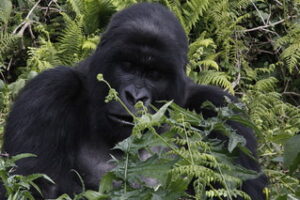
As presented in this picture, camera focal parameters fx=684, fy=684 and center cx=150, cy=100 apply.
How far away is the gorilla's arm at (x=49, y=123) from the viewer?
3893 mm

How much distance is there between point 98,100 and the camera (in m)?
3.96

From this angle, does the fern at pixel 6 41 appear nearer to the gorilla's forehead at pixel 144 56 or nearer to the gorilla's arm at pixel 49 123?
the gorilla's arm at pixel 49 123

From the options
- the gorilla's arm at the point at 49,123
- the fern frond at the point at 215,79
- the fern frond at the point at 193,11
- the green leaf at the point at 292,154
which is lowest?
the fern frond at the point at 215,79

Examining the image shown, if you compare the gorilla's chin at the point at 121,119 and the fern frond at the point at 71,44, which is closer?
the gorilla's chin at the point at 121,119

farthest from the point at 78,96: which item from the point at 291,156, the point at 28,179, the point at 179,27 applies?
the point at 291,156

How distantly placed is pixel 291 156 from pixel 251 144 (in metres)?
2.03

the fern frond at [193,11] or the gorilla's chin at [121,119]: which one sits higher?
the gorilla's chin at [121,119]

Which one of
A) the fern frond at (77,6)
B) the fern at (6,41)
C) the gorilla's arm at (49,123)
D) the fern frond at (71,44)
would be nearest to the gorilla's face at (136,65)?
the gorilla's arm at (49,123)

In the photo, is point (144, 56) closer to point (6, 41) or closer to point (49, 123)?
point (49, 123)

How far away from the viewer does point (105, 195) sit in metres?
2.16

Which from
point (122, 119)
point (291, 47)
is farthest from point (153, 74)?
point (291, 47)

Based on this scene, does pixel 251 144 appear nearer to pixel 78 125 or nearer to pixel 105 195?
pixel 78 125

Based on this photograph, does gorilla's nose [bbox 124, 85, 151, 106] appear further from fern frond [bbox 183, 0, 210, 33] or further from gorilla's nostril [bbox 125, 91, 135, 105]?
fern frond [bbox 183, 0, 210, 33]

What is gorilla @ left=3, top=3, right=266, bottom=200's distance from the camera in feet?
12.7
